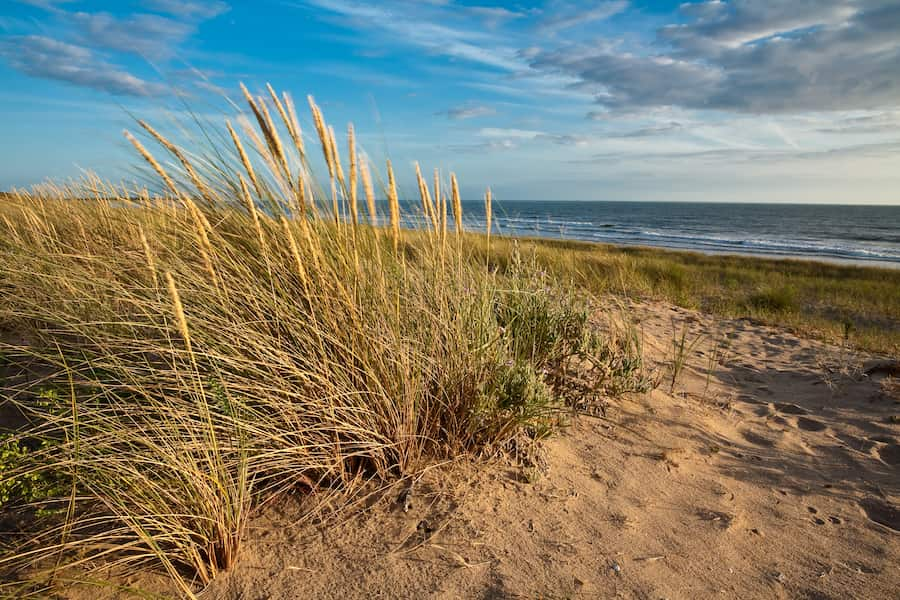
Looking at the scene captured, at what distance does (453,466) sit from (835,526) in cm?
181

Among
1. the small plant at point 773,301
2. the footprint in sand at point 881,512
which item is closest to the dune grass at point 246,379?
the footprint in sand at point 881,512

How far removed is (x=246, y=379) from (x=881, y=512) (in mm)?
3052

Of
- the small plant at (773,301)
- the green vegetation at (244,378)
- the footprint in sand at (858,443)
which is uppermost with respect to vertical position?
the green vegetation at (244,378)

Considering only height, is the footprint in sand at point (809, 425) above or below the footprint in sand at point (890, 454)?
below

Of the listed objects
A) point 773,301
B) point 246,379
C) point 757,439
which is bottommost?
point 773,301

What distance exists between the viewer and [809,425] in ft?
11.1

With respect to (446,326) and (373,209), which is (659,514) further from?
(373,209)

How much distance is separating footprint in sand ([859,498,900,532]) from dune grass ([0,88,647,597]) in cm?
157

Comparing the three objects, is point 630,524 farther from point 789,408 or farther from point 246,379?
point 789,408

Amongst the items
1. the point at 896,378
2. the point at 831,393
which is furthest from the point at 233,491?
the point at 896,378

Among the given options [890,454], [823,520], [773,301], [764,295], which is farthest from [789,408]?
[764,295]

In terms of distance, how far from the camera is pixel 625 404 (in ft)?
10.7

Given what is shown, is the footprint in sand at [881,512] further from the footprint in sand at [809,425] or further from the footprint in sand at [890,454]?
the footprint in sand at [809,425]

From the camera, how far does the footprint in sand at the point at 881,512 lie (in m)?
2.32
